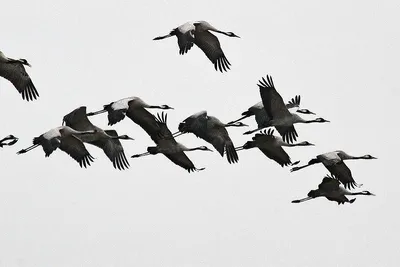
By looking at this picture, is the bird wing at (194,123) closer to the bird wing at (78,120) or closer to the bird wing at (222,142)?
the bird wing at (222,142)

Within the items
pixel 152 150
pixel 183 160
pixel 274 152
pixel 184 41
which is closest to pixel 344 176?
pixel 274 152

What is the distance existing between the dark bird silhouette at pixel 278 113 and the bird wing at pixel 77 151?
12.0 ft

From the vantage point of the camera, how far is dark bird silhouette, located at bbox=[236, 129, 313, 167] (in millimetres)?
33188

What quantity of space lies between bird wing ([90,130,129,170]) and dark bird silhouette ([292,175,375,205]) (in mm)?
3685

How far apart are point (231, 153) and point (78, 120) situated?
10.8 feet

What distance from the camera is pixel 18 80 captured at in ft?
104

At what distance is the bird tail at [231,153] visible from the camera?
111ft

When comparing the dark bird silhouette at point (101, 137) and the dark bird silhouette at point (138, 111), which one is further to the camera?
the dark bird silhouette at point (101, 137)

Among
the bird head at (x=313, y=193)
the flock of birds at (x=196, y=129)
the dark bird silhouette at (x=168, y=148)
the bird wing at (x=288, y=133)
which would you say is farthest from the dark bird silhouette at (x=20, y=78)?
the bird head at (x=313, y=193)

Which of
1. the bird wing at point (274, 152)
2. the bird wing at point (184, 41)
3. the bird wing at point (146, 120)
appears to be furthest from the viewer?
the bird wing at point (274, 152)

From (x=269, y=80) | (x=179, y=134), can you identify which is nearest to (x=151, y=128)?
(x=179, y=134)

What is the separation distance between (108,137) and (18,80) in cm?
255

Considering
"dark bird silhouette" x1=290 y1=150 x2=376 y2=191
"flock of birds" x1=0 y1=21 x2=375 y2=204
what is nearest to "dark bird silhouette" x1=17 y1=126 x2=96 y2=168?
"flock of birds" x1=0 y1=21 x2=375 y2=204

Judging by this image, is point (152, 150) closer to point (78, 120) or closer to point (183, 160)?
point (183, 160)
